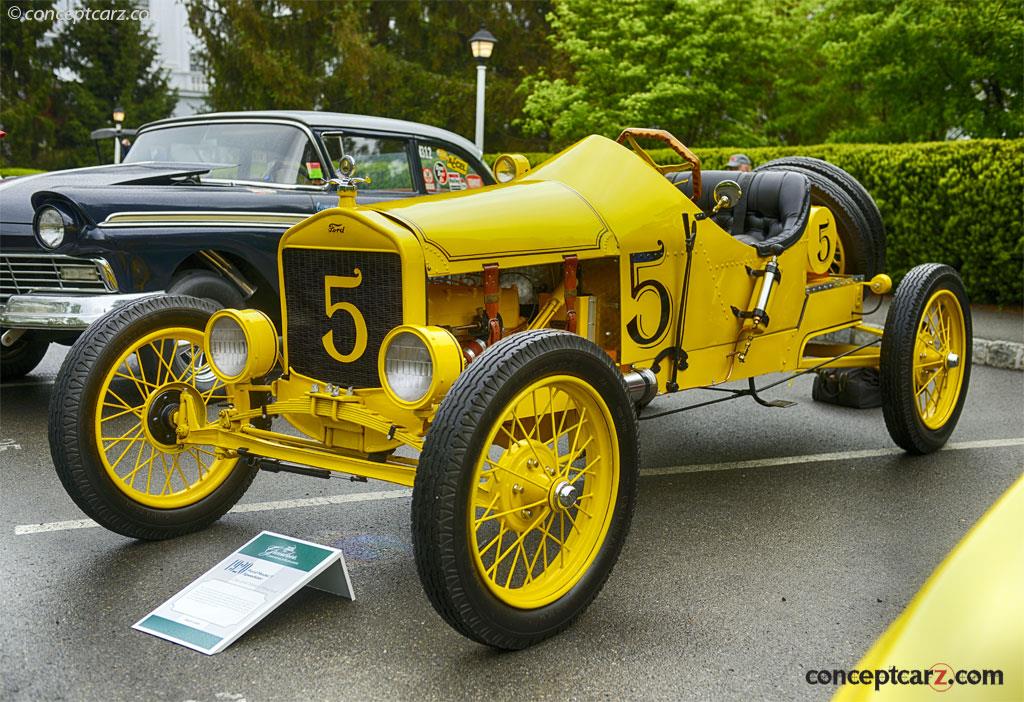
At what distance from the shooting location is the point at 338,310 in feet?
12.8

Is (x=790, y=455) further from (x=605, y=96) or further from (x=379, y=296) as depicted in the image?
(x=605, y=96)

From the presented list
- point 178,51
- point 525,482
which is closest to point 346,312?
point 525,482

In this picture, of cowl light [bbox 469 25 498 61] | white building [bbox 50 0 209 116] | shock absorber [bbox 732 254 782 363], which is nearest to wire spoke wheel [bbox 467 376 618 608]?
shock absorber [bbox 732 254 782 363]

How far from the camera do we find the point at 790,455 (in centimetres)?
568

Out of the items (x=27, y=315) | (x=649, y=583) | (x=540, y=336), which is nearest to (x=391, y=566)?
(x=649, y=583)

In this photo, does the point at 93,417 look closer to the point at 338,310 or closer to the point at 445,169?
the point at 338,310

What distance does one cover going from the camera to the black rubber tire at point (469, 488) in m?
2.99

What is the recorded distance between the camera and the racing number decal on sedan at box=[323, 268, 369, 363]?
384 centimetres

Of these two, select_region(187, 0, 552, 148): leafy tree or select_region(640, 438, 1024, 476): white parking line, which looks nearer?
select_region(640, 438, 1024, 476): white parking line

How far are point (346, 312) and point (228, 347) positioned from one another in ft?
1.73

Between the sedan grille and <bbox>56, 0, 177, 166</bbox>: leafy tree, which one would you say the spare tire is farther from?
<bbox>56, 0, 177, 166</bbox>: leafy tree

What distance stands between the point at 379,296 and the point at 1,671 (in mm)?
1721

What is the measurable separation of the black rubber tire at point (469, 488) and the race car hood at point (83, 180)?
3.96 metres
